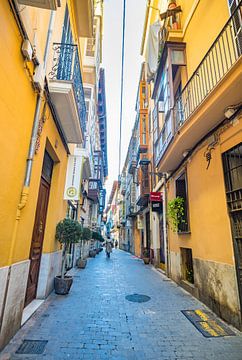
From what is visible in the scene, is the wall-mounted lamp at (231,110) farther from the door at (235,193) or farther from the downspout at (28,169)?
the downspout at (28,169)

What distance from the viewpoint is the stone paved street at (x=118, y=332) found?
2924 mm

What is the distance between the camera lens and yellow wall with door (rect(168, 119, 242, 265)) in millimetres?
4482

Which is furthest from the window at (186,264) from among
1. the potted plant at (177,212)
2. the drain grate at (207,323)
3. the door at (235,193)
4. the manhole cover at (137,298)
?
the door at (235,193)

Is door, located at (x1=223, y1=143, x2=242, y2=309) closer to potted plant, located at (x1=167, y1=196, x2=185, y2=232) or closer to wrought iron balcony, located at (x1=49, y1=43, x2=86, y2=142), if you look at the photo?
potted plant, located at (x1=167, y1=196, x2=185, y2=232)

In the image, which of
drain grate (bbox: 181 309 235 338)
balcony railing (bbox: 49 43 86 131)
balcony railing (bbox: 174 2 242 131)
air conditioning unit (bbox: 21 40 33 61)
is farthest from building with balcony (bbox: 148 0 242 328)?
air conditioning unit (bbox: 21 40 33 61)

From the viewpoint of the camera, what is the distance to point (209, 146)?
17.6 feet

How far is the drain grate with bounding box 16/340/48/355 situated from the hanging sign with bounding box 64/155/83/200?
4.14 m

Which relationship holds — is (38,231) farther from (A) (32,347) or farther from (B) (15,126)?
(B) (15,126)

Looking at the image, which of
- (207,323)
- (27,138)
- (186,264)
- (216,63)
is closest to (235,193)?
(207,323)

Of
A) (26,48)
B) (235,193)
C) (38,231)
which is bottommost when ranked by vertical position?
(38,231)

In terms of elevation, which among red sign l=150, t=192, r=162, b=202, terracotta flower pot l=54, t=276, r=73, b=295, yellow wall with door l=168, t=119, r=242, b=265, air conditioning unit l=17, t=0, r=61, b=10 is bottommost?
terracotta flower pot l=54, t=276, r=73, b=295

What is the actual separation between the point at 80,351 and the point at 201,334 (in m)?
2.12

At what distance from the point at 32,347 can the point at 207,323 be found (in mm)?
3241

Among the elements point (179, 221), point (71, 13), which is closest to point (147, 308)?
point (179, 221)
